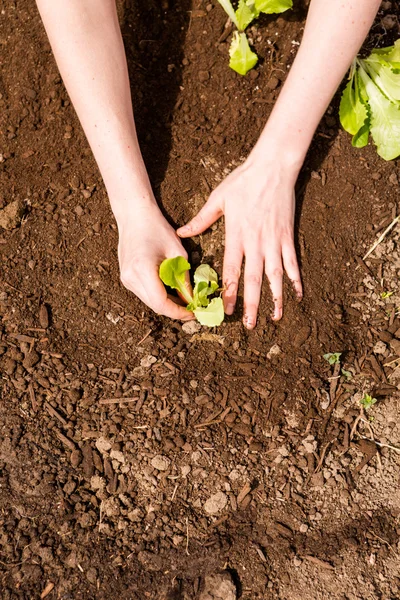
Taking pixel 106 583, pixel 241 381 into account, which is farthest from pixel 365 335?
pixel 106 583

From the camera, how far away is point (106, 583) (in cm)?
220

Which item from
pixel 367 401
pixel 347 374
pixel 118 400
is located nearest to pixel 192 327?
pixel 118 400

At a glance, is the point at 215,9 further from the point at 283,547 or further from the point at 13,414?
the point at 283,547

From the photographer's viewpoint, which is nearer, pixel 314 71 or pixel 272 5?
pixel 314 71

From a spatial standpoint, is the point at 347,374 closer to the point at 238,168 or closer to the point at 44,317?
the point at 238,168

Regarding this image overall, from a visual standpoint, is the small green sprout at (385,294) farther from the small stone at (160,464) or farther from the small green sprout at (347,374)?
the small stone at (160,464)

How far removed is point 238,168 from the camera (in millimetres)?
2543

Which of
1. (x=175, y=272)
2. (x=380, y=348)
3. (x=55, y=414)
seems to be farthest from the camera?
(x=380, y=348)

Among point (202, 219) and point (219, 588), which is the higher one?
point (202, 219)

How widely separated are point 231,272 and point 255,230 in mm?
197

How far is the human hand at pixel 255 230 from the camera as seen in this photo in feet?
8.05

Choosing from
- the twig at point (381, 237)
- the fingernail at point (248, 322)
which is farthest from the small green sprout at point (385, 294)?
the fingernail at point (248, 322)

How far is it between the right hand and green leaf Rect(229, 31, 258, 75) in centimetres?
78

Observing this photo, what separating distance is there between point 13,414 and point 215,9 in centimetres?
203
